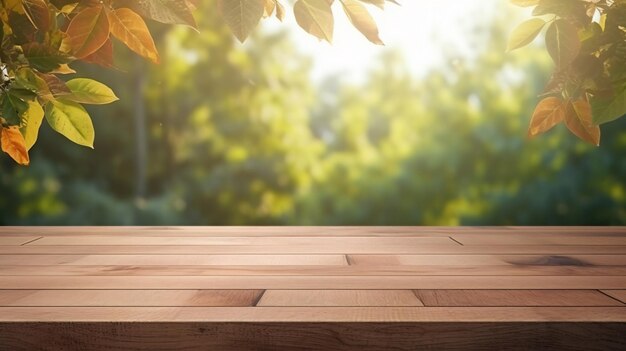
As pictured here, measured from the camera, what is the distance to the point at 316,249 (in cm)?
157

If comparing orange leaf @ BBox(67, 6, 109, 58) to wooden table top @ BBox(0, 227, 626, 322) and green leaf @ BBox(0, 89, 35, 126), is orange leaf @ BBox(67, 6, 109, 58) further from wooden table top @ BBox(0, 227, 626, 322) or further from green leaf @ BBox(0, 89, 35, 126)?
wooden table top @ BBox(0, 227, 626, 322)

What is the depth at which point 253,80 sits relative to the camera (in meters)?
11.5

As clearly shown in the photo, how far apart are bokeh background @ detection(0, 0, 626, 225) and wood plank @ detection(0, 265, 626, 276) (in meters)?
6.99

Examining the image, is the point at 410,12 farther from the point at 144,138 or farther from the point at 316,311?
the point at 316,311

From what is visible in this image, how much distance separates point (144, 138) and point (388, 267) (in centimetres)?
961

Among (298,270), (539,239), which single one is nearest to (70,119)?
(298,270)

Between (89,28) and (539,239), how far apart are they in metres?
1.38

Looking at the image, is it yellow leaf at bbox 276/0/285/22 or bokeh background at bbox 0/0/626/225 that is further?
bokeh background at bbox 0/0/626/225

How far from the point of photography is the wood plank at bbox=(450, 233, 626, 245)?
1.69 metres

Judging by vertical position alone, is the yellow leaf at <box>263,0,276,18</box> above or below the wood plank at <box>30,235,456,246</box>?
above

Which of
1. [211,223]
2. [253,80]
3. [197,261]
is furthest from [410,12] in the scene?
[197,261]

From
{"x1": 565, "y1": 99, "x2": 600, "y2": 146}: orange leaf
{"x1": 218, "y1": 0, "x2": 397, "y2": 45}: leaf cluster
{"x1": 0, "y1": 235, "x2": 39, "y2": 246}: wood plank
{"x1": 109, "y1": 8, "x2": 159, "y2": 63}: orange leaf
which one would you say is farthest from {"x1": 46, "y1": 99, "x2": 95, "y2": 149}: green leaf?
{"x1": 0, "y1": 235, "x2": 39, "y2": 246}: wood plank

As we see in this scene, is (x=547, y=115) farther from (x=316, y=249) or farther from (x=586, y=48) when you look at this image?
(x=316, y=249)

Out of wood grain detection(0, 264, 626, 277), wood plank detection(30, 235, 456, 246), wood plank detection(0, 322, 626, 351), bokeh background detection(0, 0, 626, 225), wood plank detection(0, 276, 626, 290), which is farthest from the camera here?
bokeh background detection(0, 0, 626, 225)
